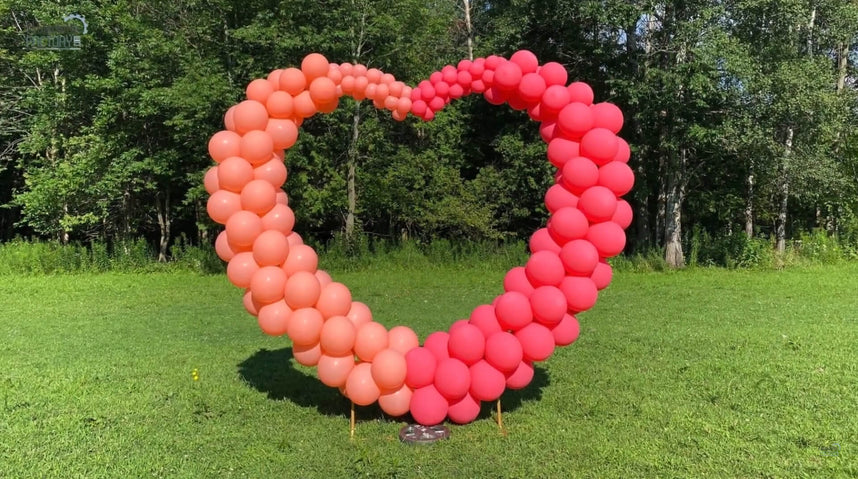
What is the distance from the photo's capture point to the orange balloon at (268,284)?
16.3 feet

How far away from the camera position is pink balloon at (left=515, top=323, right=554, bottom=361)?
4.94 meters

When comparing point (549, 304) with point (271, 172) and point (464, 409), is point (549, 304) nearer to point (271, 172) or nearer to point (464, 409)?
point (464, 409)

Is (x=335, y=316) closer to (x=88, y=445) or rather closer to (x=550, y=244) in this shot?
(x=550, y=244)

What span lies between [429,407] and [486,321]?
890 millimetres

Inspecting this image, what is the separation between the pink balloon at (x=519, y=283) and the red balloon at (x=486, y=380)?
0.70 meters

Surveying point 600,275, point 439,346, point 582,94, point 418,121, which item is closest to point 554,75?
point 582,94

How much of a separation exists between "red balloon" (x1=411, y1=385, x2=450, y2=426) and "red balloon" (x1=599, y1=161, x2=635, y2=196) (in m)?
2.35

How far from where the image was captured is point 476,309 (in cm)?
516

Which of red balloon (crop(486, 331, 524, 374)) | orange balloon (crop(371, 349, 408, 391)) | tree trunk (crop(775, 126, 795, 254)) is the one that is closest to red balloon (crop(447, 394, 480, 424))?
red balloon (crop(486, 331, 524, 374))

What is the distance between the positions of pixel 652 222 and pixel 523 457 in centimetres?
1910

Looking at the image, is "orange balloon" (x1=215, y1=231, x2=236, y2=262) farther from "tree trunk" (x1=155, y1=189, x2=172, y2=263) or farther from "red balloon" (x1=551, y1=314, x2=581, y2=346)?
"tree trunk" (x1=155, y1=189, x2=172, y2=263)

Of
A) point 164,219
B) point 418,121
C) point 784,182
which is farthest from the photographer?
point 164,219

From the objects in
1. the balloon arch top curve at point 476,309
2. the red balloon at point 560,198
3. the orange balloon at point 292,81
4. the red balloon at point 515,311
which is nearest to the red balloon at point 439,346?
the balloon arch top curve at point 476,309

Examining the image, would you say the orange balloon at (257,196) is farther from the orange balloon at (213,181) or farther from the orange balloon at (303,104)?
the orange balloon at (303,104)
